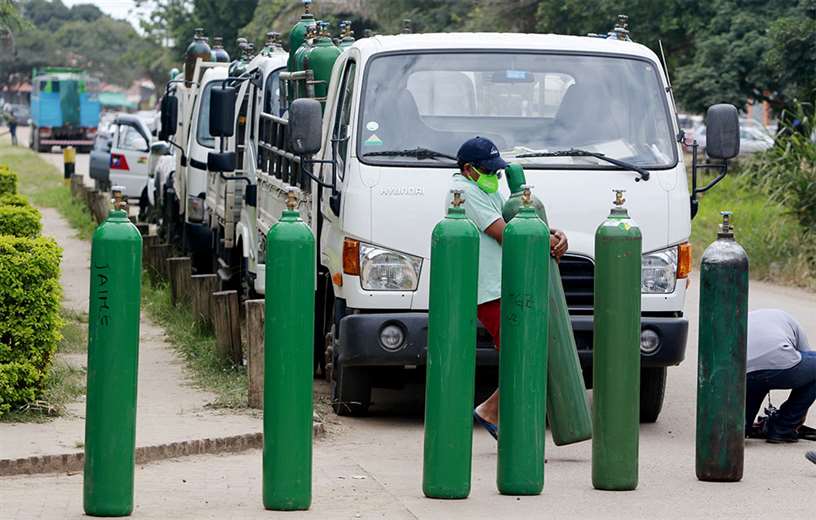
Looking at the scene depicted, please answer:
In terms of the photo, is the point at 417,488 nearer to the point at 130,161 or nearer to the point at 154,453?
the point at 154,453

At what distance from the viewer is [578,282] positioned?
29.7 feet

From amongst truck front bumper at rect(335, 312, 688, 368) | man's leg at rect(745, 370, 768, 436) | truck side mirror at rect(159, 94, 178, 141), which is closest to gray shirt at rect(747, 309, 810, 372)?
man's leg at rect(745, 370, 768, 436)

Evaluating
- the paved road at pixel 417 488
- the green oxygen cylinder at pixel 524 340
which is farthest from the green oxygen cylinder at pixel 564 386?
the green oxygen cylinder at pixel 524 340

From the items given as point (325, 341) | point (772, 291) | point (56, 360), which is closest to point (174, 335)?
point (56, 360)

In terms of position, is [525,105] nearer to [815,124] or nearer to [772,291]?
[772,291]

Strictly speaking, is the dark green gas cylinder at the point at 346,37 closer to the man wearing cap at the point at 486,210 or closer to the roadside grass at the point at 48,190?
the man wearing cap at the point at 486,210

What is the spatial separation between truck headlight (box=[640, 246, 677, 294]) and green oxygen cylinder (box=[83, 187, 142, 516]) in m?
3.58

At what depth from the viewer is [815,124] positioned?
754 inches

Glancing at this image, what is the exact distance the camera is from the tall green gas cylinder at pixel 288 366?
6.57m

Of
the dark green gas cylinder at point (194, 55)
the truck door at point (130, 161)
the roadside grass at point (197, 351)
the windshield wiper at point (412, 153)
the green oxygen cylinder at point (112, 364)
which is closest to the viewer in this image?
the green oxygen cylinder at point (112, 364)

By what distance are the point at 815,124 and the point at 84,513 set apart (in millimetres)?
14310

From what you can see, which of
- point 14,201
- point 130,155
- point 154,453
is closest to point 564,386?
point 154,453

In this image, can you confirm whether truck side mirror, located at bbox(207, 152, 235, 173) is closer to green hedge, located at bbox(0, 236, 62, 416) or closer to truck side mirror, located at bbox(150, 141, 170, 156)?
green hedge, located at bbox(0, 236, 62, 416)

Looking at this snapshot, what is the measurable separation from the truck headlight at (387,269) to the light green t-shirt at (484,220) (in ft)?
2.12
